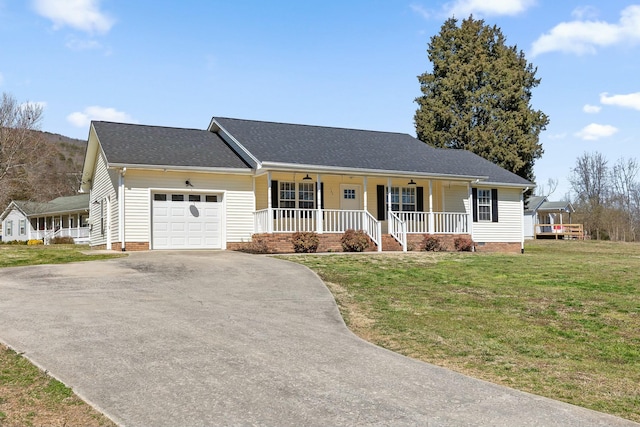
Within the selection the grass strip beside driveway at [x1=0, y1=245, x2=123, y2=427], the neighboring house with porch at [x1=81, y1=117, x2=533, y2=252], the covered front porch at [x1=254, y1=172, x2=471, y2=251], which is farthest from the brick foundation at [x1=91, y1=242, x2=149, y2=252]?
the grass strip beside driveway at [x1=0, y1=245, x2=123, y2=427]

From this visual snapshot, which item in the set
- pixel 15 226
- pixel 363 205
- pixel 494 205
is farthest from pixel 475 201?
pixel 15 226

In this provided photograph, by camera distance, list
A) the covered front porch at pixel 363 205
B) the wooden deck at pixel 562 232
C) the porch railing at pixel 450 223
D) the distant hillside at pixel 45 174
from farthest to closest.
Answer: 1. the wooden deck at pixel 562 232
2. the distant hillside at pixel 45 174
3. the porch railing at pixel 450 223
4. the covered front porch at pixel 363 205

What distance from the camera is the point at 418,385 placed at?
19.4 feet

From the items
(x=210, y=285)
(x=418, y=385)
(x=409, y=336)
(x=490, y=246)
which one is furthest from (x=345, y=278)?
(x=490, y=246)

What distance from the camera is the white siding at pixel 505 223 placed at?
1020 inches

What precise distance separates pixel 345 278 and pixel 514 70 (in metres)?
29.4

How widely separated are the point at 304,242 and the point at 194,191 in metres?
4.20

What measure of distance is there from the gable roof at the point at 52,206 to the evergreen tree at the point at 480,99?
23572 mm

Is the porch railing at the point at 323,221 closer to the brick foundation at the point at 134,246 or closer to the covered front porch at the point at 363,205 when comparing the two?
the covered front porch at the point at 363,205

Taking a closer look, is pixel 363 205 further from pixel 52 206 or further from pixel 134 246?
pixel 52 206

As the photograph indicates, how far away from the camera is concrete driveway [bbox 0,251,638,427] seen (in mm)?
5004

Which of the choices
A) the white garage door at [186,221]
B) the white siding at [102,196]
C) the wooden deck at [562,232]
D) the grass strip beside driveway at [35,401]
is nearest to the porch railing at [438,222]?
the white garage door at [186,221]

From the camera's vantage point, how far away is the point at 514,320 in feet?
31.7

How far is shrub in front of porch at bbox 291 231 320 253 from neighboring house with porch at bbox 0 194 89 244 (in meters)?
22.2
